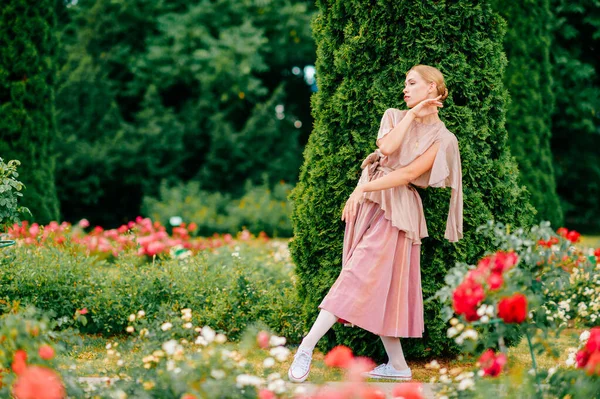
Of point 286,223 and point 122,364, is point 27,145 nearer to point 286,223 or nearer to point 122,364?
point 286,223

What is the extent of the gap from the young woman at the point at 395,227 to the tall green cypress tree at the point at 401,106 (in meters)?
0.49

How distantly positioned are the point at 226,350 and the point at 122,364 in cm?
63

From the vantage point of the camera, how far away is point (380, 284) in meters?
4.11

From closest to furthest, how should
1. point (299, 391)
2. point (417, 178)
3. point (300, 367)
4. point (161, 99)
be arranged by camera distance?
point (299, 391) → point (300, 367) → point (417, 178) → point (161, 99)

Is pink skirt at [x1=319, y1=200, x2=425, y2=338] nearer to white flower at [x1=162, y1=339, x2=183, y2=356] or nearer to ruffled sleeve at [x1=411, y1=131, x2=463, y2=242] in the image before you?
ruffled sleeve at [x1=411, y1=131, x2=463, y2=242]

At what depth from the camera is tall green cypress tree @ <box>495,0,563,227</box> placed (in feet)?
37.3

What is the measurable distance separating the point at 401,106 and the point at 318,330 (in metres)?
1.75

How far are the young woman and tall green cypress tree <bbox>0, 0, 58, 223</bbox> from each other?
670 cm

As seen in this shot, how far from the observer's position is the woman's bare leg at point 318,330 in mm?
4047

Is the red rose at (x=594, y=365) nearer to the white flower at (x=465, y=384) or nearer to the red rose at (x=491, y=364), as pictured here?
the red rose at (x=491, y=364)

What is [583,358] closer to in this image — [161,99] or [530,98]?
[530,98]

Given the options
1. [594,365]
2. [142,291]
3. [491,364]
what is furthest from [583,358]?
[142,291]

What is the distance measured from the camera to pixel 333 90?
498 cm

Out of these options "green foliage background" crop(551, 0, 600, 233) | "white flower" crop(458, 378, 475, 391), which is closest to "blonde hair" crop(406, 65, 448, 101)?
"white flower" crop(458, 378, 475, 391)
